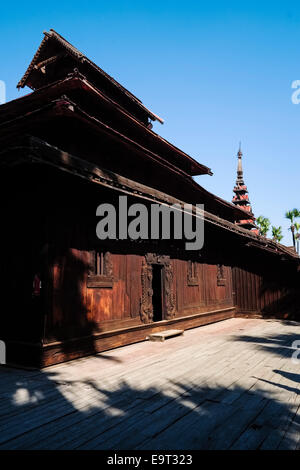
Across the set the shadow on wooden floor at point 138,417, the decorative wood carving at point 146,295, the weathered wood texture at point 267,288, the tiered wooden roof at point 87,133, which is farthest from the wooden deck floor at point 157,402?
the weathered wood texture at point 267,288

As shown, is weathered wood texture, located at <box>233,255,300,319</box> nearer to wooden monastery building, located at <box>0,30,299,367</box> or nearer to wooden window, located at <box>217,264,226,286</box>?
wooden window, located at <box>217,264,226,286</box>

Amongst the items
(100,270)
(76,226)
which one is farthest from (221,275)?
(76,226)

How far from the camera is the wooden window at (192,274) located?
11.8 meters

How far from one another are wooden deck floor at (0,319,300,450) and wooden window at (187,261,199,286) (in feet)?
15.2

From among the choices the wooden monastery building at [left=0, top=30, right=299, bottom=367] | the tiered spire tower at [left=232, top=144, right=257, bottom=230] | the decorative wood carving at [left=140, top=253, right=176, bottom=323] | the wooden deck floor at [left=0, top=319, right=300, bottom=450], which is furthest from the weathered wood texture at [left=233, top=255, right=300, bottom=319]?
the tiered spire tower at [left=232, top=144, right=257, bottom=230]

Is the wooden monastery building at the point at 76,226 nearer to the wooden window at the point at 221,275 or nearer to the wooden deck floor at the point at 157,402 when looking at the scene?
the wooden deck floor at the point at 157,402

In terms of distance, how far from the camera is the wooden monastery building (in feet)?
20.1

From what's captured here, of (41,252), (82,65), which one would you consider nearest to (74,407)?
(41,252)

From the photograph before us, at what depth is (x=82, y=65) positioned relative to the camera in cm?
1052

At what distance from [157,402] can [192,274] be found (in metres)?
8.14

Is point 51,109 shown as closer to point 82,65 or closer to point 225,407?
point 82,65

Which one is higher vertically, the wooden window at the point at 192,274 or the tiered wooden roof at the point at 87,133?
the tiered wooden roof at the point at 87,133

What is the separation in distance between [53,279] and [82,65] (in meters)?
7.96

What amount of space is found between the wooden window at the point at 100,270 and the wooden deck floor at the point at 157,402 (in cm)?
166
